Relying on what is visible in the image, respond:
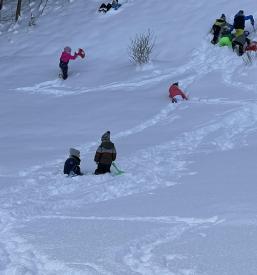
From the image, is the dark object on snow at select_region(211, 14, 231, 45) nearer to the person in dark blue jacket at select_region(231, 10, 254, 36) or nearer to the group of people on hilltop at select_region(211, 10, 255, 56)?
the group of people on hilltop at select_region(211, 10, 255, 56)

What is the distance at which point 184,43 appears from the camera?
57.9 feet

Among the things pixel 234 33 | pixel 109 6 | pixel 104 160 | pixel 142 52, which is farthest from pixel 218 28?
pixel 104 160

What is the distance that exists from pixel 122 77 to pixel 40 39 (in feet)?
21.1

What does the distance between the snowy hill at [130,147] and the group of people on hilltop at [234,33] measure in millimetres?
352

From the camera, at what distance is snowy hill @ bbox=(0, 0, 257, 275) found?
17.2 ft

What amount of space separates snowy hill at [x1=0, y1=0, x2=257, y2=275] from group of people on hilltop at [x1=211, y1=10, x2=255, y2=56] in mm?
352

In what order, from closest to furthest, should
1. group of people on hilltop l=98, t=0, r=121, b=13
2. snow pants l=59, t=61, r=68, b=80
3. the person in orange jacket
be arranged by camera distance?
the person in orange jacket < snow pants l=59, t=61, r=68, b=80 < group of people on hilltop l=98, t=0, r=121, b=13

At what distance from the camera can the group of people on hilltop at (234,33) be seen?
15438mm

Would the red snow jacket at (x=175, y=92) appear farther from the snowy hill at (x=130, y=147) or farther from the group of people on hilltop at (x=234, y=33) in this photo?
the group of people on hilltop at (x=234, y=33)

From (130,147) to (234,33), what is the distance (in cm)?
731

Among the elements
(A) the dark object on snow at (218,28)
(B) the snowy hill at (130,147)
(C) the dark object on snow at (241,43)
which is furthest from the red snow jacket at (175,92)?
(A) the dark object on snow at (218,28)

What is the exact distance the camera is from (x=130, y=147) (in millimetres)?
10414

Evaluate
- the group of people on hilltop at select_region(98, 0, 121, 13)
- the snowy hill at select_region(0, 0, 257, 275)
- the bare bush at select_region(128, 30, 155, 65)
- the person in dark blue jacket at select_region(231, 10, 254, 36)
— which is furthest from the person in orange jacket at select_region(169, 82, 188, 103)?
the group of people on hilltop at select_region(98, 0, 121, 13)

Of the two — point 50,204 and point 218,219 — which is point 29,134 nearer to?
point 50,204
